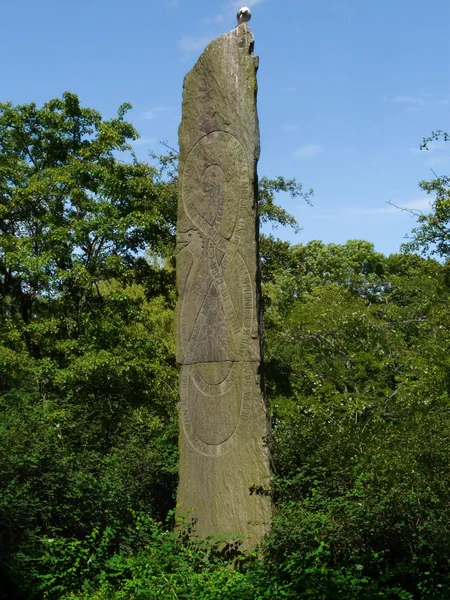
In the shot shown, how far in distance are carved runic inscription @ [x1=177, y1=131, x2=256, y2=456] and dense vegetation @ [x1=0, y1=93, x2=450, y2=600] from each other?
2.89 feet

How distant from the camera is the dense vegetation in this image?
20.6 ft

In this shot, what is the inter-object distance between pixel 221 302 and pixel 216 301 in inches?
2.5

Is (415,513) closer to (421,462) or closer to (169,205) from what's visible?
(421,462)

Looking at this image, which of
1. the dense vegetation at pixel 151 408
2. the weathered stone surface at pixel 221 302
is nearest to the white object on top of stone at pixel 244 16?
the weathered stone surface at pixel 221 302

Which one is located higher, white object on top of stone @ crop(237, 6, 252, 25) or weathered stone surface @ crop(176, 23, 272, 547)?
white object on top of stone @ crop(237, 6, 252, 25)

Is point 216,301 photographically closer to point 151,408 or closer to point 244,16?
point 244,16

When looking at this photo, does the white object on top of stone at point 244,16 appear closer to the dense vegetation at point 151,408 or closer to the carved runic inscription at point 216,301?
the carved runic inscription at point 216,301

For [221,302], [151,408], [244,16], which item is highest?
[244,16]

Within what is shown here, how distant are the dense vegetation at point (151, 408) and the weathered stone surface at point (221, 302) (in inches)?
14.8

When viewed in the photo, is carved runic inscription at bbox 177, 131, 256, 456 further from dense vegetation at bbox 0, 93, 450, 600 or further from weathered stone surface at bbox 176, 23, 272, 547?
dense vegetation at bbox 0, 93, 450, 600

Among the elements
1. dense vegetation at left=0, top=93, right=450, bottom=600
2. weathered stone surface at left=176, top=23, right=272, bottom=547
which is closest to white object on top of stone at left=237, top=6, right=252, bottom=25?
weathered stone surface at left=176, top=23, right=272, bottom=547

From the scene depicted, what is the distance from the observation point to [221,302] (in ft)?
26.5

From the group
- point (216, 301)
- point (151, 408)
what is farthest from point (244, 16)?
point (151, 408)

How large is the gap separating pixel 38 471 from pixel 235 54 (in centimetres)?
487
